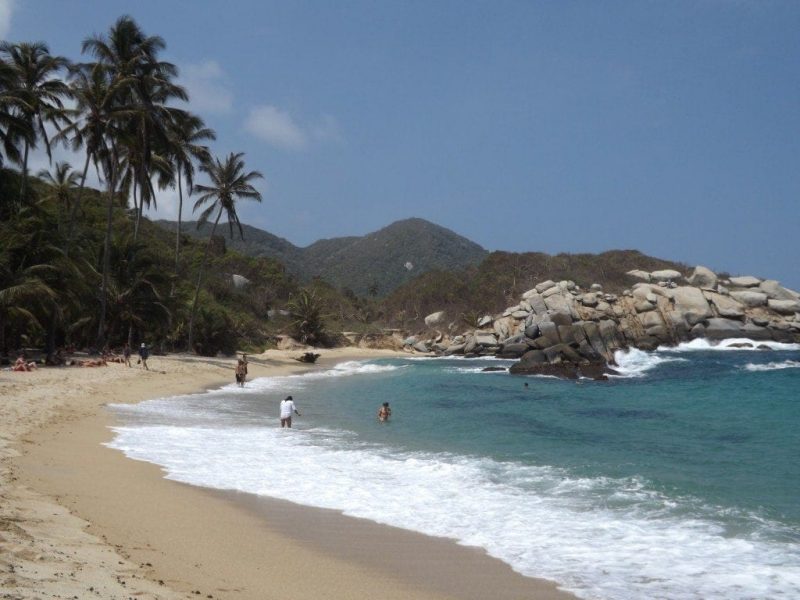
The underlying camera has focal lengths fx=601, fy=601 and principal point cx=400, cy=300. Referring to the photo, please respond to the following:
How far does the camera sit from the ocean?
23.1 ft

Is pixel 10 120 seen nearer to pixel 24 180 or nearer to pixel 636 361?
pixel 24 180

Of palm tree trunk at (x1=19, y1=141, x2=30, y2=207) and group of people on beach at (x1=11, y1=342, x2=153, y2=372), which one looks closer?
group of people on beach at (x1=11, y1=342, x2=153, y2=372)

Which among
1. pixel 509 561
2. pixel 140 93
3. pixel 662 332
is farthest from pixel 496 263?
pixel 509 561

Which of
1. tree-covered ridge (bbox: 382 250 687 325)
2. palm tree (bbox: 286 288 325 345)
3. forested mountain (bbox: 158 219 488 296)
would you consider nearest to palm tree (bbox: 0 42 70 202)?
palm tree (bbox: 286 288 325 345)

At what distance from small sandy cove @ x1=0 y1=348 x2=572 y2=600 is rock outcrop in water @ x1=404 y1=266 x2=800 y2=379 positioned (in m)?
38.0

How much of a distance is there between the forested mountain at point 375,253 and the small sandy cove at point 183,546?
123911 millimetres

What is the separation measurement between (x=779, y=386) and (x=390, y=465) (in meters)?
23.5

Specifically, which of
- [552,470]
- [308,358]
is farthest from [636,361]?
[552,470]

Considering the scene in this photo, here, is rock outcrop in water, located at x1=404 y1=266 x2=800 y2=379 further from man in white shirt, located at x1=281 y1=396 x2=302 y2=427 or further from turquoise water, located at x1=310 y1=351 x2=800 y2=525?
man in white shirt, located at x1=281 y1=396 x2=302 y2=427

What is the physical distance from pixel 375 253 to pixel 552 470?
15131cm

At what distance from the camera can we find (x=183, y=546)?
643cm

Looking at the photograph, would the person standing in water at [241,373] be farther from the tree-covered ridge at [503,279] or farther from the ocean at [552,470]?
the tree-covered ridge at [503,279]

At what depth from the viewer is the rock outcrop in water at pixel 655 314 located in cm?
5247

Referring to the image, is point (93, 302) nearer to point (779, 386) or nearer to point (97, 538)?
point (97, 538)
